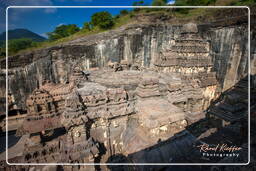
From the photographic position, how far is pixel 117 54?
1005 inches

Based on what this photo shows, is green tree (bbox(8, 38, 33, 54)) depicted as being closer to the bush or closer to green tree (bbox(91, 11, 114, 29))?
the bush

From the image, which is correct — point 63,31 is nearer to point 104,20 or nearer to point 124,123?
point 104,20

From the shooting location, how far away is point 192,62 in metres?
18.0

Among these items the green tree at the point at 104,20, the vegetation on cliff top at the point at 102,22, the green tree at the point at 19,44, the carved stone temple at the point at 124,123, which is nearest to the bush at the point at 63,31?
the vegetation on cliff top at the point at 102,22

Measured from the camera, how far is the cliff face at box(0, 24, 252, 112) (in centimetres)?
1880

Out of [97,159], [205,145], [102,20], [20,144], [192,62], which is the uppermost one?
[102,20]

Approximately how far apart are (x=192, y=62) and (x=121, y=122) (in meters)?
13.4

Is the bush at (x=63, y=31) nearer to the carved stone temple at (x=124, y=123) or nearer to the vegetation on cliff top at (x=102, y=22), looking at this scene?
the vegetation on cliff top at (x=102, y=22)

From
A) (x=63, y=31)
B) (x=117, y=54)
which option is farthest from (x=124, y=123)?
(x=63, y=31)

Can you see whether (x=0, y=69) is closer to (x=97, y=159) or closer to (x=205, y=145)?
(x=97, y=159)

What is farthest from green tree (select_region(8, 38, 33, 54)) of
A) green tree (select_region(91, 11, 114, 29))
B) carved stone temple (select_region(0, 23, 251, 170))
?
carved stone temple (select_region(0, 23, 251, 170))

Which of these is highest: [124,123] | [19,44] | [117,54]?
[19,44]

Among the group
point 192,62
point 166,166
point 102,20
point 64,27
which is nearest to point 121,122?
point 166,166

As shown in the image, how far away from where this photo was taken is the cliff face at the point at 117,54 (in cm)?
1880
